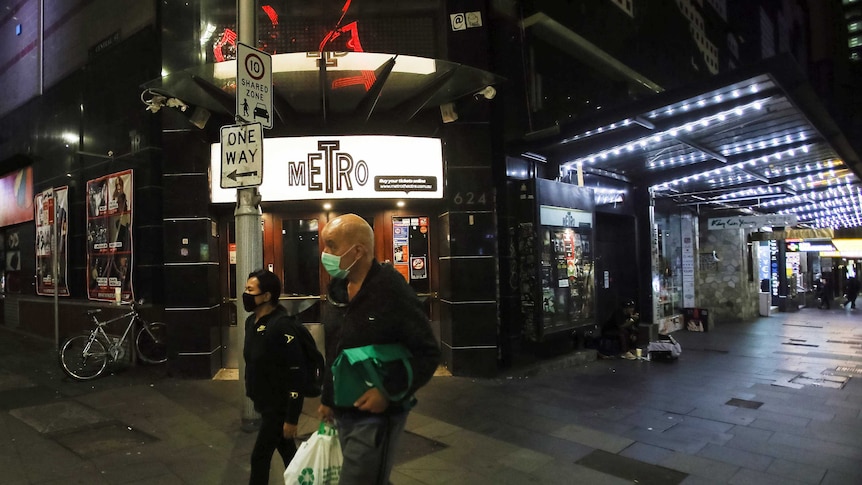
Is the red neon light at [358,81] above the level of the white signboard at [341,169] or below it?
above

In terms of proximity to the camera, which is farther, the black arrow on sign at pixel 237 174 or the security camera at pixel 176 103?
the security camera at pixel 176 103

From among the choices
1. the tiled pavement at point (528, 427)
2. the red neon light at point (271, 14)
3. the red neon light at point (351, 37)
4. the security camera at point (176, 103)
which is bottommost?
the tiled pavement at point (528, 427)

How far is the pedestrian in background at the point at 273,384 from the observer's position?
11.6ft

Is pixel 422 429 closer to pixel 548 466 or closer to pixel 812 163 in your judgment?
pixel 548 466

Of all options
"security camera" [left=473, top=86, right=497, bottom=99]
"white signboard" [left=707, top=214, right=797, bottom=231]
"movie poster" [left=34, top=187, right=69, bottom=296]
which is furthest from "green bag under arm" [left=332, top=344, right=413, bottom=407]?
"white signboard" [left=707, top=214, right=797, bottom=231]

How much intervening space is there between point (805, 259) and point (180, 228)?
2990 cm

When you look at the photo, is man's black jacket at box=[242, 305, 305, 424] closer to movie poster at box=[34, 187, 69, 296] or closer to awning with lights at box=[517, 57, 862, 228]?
awning with lights at box=[517, 57, 862, 228]

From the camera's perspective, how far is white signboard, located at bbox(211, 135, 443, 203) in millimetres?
7941

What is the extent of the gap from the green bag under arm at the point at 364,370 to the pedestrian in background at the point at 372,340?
0.08 ft

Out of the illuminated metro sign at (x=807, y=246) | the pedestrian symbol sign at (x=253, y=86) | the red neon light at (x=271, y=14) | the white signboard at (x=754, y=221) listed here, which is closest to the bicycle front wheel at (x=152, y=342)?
the pedestrian symbol sign at (x=253, y=86)

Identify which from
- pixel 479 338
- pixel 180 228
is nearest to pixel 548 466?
pixel 479 338

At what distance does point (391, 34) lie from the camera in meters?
8.18

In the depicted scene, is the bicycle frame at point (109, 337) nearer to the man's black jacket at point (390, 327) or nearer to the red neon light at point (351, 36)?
the red neon light at point (351, 36)

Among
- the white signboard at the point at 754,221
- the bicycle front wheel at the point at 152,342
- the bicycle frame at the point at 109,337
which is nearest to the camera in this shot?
the bicycle frame at the point at 109,337
